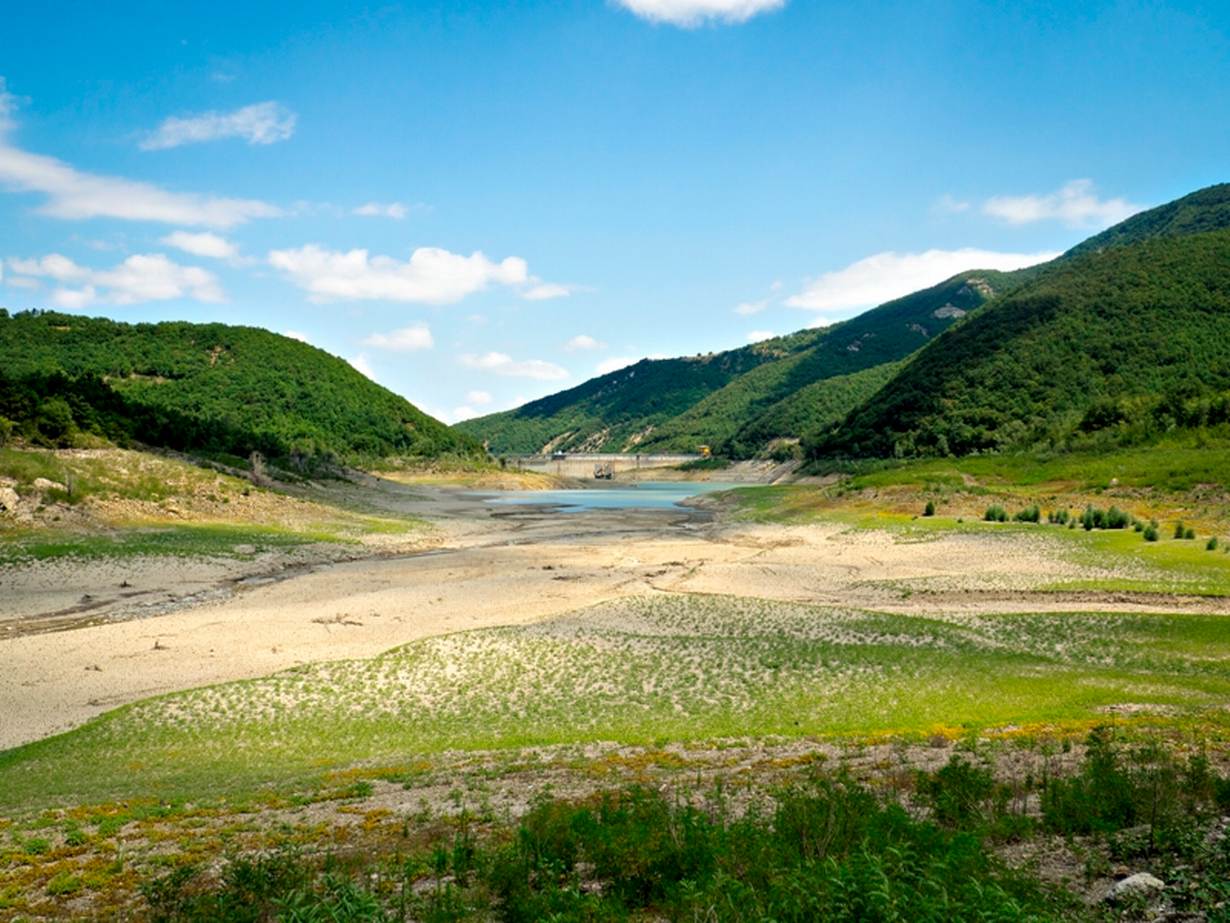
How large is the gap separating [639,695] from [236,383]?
11883 cm

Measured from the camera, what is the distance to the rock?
5.62m

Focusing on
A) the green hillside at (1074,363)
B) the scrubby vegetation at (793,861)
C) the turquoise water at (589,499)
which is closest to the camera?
the scrubby vegetation at (793,861)

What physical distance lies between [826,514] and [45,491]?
48.5 meters

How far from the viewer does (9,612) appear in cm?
2455

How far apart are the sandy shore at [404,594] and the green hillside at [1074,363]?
41.9 metres

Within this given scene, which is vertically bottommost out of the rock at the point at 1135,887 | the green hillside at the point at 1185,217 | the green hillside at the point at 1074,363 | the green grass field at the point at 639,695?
the green grass field at the point at 639,695

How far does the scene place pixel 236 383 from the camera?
116m

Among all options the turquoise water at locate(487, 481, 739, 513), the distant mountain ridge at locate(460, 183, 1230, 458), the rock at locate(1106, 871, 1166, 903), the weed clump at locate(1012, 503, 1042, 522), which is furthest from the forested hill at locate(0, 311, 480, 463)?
the distant mountain ridge at locate(460, 183, 1230, 458)

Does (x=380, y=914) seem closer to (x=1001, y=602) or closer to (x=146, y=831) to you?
(x=146, y=831)

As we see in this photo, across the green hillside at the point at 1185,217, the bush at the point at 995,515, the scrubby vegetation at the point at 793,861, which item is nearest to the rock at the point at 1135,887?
the scrubby vegetation at the point at 793,861

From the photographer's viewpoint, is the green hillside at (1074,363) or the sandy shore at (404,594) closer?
the sandy shore at (404,594)

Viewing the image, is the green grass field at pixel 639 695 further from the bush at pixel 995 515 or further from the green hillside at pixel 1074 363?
the green hillside at pixel 1074 363

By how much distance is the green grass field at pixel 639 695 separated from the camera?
1319 centimetres

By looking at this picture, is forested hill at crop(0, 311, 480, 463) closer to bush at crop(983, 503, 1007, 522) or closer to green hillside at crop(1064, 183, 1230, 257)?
bush at crop(983, 503, 1007, 522)
